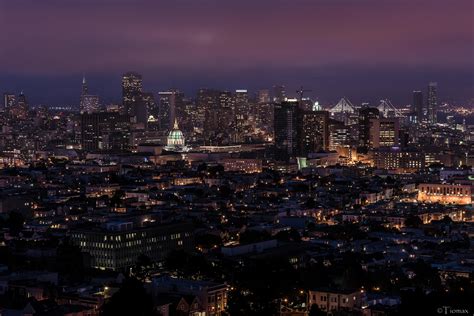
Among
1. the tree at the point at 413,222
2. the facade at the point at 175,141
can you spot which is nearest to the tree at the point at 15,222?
the tree at the point at 413,222

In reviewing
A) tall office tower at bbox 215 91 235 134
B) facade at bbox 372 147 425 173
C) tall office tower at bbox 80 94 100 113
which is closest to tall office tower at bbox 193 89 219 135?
tall office tower at bbox 215 91 235 134

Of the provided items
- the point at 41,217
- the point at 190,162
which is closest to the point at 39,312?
the point at 41,217

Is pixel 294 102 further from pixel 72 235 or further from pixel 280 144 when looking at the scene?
pixel 72 235

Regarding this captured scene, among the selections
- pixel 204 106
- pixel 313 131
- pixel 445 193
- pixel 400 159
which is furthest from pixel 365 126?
pixel 204 106

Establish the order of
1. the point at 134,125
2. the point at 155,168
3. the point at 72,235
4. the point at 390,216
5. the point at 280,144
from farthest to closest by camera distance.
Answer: the point at 134,125 → the point at 280,144 → the point at 155,168 → the point at 390,216 → the point at 72,235

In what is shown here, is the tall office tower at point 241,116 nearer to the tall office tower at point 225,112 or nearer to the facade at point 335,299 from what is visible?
the tall office tower at point 225,112

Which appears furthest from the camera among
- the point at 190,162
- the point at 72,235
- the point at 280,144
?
the point at 280,144

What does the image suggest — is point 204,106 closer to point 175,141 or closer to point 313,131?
point 175,141
